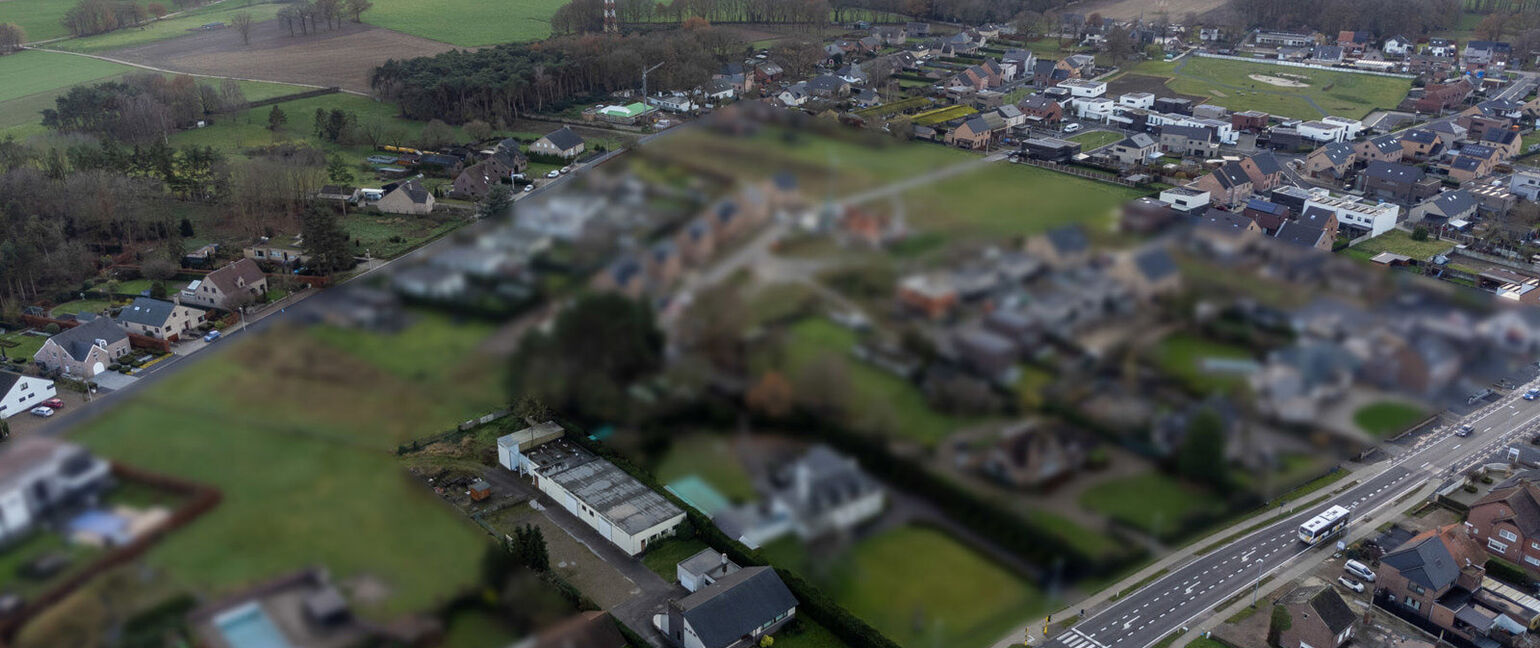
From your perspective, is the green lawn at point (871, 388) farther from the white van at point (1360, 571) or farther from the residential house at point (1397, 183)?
the residential house at point (1397, 183)

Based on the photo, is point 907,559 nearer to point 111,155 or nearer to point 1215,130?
point 111,155

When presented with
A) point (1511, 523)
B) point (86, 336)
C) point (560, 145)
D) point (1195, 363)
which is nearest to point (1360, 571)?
point (1511, 523)

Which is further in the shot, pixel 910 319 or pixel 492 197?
pixel 492 197

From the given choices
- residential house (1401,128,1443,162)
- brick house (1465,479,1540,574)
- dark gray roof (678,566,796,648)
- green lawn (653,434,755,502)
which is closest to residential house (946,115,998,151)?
residential house (1401,128,1443,162)

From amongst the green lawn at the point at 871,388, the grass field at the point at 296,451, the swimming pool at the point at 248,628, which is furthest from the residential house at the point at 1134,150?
the swimming pool at the point at 248,628

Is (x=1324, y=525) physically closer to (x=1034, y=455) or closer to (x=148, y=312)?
(x=1034, y=455)

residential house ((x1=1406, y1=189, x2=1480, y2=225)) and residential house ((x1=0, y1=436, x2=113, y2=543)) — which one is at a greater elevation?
residential house ((x1=0, y1=436, x2=113, y2=543))

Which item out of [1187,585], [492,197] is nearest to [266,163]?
[492,197]

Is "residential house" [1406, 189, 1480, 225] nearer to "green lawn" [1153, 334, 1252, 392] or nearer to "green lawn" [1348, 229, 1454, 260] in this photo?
"green lawn" [1348, 229, 1454, 260]
